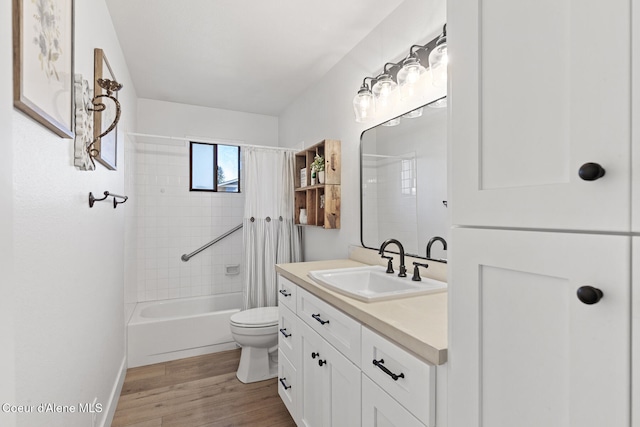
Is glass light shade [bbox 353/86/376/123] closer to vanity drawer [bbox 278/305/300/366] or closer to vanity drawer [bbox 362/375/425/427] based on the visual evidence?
vanity drawer [bbox 278/305/300/366]

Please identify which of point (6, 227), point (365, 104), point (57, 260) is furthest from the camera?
point (365, 104)

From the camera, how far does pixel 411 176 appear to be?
5.59 ft

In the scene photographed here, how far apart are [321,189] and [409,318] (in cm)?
168

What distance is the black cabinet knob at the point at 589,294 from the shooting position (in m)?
0.49

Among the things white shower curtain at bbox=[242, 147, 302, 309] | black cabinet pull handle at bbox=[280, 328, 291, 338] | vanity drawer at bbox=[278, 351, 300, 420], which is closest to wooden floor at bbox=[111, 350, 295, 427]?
vanity drawer at bbox=[278, 351, 300, 420]

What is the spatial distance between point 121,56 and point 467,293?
272 cm

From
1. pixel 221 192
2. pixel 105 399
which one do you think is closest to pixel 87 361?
pixel 105 399

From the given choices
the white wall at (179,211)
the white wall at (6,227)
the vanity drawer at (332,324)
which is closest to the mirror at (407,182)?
the vanity drawer at (332,324)

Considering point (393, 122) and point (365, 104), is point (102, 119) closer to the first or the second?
point (365, 104)

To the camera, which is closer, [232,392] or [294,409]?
[294,409]

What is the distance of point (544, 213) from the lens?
1.87 ft

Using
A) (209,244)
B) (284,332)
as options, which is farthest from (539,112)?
(209,244)

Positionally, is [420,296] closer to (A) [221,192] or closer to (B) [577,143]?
(B) [577,143]

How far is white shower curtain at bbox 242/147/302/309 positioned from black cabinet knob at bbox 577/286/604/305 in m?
2.55
